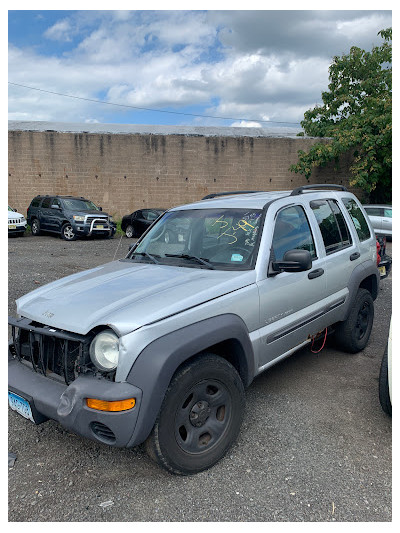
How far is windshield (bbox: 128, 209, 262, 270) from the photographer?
3373 mm

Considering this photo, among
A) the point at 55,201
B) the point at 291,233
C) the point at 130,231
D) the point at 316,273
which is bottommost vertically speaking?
the point at 316,273

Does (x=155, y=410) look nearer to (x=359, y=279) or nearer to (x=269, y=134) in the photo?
(x=359, y=279)

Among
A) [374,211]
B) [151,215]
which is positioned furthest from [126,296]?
[151,215]

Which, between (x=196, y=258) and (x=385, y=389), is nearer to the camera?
(x=385, y=389)

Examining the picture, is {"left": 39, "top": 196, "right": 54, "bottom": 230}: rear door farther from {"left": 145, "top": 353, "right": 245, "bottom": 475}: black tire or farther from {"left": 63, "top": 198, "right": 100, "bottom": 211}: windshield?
{"left": 145, "top": 353, "right": 245, "bottom": 475}: black tire

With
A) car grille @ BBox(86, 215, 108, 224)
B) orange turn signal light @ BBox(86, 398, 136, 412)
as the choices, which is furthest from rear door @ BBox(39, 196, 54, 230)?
orange turn signal light @ BBox(86, 398, 136, 412)

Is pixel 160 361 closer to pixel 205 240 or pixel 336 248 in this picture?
pixel 205 240

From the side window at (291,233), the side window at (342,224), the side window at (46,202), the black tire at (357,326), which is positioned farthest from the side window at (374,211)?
the side window at (291,233)

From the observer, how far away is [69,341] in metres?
2.65

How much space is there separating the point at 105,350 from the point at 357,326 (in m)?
3.22

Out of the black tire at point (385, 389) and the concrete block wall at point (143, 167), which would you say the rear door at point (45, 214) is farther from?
the black tire at point (385, 389)

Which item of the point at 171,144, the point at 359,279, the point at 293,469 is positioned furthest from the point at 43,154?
the point at 293,469

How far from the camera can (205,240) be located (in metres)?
3.65

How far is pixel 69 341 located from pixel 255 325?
1.30 m
